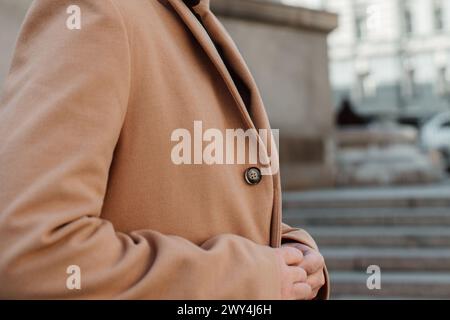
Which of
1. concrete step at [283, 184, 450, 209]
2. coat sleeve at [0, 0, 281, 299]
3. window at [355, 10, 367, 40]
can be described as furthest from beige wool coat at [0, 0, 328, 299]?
window at [355, 10, 367, 40]

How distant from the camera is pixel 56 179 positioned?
3.23ft

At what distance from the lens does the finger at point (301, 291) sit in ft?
4.05

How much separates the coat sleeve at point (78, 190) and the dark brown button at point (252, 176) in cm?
18

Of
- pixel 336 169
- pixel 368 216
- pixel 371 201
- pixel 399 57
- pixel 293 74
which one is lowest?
pixel 368 216

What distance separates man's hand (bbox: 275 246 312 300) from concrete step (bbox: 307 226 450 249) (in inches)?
146

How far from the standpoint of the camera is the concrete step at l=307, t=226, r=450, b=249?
471cm

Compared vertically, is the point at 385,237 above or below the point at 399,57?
below

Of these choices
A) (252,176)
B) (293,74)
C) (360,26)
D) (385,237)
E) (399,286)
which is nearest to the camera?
(252,176)

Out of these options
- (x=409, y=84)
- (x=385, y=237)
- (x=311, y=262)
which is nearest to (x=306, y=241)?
(x=311, y=262)

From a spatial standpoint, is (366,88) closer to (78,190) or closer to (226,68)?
(226,68)

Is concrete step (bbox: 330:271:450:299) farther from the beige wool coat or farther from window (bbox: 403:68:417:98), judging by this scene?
window (bbox: 403:68:417:98)

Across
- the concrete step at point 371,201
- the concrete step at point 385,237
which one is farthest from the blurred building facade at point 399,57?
the concrete step at point 385,237

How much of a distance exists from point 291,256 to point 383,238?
3756 millimetres

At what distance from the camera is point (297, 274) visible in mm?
1251
